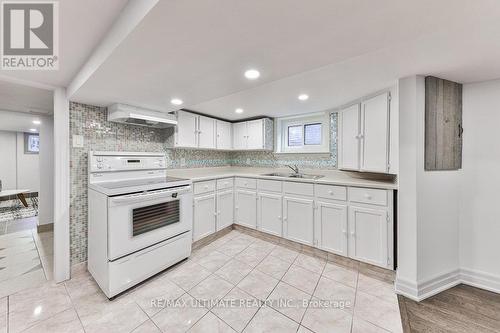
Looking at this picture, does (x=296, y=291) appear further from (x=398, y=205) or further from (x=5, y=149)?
(x=5, y=149)

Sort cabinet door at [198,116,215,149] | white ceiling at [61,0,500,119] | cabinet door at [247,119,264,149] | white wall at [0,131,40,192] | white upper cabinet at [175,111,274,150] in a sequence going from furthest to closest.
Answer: white wall at [0,131,40,192] < cabinet door at [247,119,264,149] < cabinet door at [198,116,215,149] < white upper cabinet at [175,111,274,150] < white ceiling at [61,0,500,119]

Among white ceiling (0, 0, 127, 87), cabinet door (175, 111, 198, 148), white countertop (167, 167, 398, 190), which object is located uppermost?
white ceiling (0, 0, 127, 87)

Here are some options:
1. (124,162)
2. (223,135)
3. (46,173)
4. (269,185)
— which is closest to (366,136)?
(269,185)

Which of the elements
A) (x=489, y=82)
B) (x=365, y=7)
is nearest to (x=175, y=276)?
(x=365, y=7)

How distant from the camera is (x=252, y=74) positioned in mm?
1469

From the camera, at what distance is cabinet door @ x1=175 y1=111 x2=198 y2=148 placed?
2.80m

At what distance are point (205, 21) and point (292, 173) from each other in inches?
107

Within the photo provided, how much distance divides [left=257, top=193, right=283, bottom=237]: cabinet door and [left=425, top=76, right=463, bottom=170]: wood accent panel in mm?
1666

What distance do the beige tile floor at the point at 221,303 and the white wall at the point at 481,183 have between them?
91 cm

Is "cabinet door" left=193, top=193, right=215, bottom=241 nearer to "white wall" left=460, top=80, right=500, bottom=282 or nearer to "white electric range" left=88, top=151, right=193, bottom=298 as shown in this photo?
"white electric range" left=88, top=151, right=193, bottom=298

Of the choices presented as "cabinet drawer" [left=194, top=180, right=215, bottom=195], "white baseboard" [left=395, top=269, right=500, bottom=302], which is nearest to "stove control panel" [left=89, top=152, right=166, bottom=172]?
"cabinet drawer" [left=194, top=180, right=215, bottom=195]

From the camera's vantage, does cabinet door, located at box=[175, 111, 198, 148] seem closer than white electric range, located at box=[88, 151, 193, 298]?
No

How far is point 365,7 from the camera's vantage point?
0.82 meters

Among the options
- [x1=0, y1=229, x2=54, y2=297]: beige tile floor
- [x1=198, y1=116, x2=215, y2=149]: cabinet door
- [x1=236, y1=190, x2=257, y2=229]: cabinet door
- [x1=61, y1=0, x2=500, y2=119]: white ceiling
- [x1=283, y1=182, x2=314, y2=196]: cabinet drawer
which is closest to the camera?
[x1=61, y1=0, x2=500, y2=119]: white ceiling
